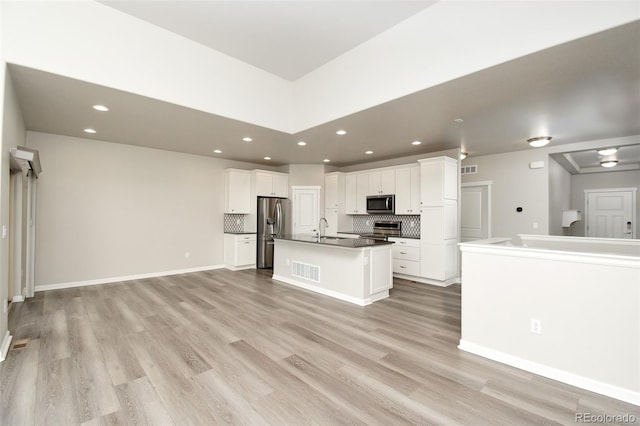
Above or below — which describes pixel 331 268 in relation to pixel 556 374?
above

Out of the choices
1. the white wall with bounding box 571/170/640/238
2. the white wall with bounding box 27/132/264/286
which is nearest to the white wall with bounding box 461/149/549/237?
the white wall with bounding box 571/170/640/238

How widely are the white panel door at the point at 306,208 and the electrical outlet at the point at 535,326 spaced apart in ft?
17.5

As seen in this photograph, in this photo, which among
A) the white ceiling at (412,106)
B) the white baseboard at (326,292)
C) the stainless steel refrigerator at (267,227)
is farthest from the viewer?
the stainless steel refrigerator at (267,227)

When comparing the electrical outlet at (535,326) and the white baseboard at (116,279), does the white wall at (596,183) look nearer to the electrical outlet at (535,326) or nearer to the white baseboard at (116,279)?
the electrical outlet at (535,326)

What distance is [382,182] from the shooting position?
6.50 meters

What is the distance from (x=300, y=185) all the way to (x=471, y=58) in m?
5.29

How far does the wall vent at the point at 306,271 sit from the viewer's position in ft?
15.8

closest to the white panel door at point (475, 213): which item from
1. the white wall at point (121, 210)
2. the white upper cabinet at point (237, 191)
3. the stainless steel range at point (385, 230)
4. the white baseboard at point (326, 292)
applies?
the stainless steel range at point (385, 230)

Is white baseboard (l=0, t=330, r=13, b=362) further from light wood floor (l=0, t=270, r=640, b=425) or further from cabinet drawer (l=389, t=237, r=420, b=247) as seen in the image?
cabinet drawer (l=389, t=237, r=420, b=247)

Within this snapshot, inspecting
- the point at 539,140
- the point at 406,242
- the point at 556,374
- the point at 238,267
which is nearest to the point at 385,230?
the point at 406,242

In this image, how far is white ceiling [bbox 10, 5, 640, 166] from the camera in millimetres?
A: 2641

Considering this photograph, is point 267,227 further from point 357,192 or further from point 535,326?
point 535,326
